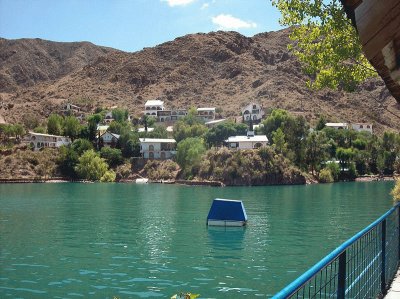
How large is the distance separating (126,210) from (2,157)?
264 feet

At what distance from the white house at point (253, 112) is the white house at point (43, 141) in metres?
56.8

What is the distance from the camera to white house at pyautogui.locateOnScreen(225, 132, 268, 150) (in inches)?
4515

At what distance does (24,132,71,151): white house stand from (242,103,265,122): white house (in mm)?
56781

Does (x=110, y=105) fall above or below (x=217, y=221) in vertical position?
above

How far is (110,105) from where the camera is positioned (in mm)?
188375

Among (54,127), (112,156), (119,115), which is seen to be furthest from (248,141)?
(54,127)

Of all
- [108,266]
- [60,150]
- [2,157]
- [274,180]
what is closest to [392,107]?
[274,180]

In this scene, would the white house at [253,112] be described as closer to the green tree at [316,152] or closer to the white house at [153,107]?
the white house at [153,107]

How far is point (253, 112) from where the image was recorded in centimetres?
15225

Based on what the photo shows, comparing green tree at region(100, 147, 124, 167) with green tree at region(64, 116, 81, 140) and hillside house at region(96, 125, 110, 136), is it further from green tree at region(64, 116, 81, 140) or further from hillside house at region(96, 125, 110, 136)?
green tree at region(64, 116, 81, 140)

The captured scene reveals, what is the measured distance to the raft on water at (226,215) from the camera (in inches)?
1497

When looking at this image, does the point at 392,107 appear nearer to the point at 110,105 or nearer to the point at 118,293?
the point at 110,105

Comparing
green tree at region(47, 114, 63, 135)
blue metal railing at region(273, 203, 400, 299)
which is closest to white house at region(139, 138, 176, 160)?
green tree at region(47, 114, 63, 135)

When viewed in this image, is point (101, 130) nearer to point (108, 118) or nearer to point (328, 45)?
point (108, 118)
